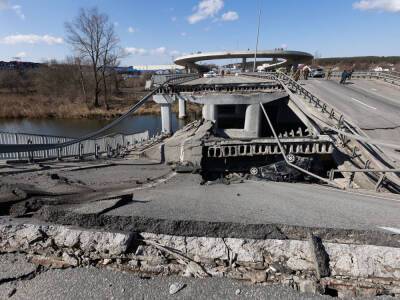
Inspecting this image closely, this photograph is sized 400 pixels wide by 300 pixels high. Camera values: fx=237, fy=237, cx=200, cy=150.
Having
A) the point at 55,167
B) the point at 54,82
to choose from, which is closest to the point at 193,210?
the point at 55,167

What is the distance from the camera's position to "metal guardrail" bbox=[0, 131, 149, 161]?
10047mm

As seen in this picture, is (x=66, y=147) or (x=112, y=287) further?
(x=66, y=147)

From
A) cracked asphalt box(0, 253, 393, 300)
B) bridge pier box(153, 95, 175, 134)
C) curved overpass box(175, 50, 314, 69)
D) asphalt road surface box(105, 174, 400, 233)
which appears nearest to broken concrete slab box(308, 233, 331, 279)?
cracked asphalt box(0, 253, 393, 300)

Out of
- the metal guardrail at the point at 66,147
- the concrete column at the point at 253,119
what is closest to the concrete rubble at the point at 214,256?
the metal guardrail at the point at 66,147

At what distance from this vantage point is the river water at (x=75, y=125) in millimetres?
30422

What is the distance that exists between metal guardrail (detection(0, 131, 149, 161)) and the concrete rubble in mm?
7088

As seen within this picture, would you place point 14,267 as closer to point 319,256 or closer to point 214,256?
point 214,256

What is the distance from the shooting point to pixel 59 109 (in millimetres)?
40500

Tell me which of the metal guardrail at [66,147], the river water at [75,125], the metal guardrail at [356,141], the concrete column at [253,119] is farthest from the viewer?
the river water at [75,125]

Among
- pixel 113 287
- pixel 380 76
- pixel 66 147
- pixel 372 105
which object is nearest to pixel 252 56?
pixel 380 76

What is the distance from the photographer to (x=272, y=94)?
19.4m

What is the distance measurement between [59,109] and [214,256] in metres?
45.0

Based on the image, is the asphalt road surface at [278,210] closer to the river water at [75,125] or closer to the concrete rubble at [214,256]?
the concrete rubble at [214,256]

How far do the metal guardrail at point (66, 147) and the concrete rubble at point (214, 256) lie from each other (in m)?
7.09
